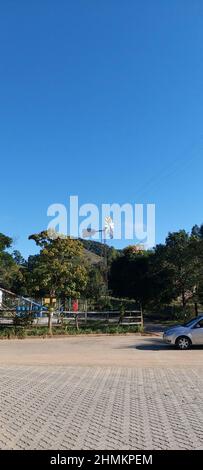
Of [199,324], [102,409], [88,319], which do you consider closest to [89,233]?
[88,319]

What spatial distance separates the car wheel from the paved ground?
1476 mm

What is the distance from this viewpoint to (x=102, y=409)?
353 inches

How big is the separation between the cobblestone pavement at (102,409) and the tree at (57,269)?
1267 centimetres

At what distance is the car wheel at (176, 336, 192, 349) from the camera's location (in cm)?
2055

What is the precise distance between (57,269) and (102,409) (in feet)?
59.8

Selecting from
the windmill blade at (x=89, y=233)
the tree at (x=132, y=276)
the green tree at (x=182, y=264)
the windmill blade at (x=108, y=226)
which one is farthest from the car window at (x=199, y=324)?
the windmill blade at (x=108, y=226)

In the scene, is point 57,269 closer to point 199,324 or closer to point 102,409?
point 199,324

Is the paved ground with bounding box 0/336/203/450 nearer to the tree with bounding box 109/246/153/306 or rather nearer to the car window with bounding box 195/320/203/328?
the car window with bounding box 195/320/203/328

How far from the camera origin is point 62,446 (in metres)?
6.48

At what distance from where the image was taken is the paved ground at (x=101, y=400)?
6.88m

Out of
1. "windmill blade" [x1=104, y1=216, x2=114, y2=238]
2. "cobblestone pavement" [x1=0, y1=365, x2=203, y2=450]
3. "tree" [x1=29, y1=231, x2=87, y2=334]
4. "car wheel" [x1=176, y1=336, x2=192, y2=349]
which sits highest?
"windmill blade" [x1=104, y1=216, x2=114, y2=238]

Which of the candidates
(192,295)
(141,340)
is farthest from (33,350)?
(192,295)

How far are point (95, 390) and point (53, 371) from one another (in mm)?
3505

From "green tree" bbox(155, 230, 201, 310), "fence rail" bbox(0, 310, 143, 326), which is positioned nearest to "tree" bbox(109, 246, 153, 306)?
"green tree" bbox(155, 230, 201, 310)
